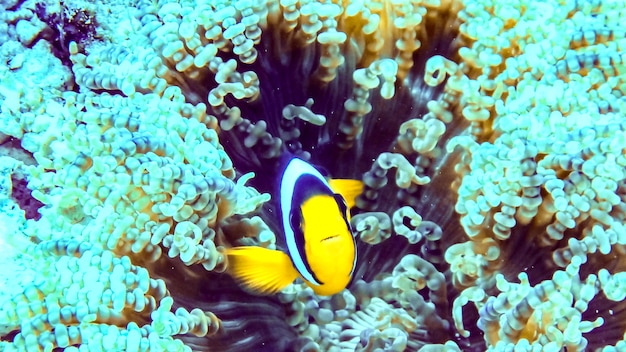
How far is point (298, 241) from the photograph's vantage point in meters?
1.32

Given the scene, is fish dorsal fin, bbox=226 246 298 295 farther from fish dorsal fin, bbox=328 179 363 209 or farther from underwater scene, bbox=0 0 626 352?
fish dorsal fin, bbox=328 179 363 209

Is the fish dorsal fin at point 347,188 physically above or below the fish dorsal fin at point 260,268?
above

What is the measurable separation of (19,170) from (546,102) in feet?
5.25

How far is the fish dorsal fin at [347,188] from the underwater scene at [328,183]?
1cm

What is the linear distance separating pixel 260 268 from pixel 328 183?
0.27 metres

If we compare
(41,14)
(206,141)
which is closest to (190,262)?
(206,141)

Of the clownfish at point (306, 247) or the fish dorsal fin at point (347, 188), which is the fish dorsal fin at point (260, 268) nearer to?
the clownfish at point (306, 247)

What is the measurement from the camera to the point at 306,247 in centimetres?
129

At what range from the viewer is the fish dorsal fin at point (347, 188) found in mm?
1521

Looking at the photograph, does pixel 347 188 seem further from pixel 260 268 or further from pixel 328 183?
pixel 260 268

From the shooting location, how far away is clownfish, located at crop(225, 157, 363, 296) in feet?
4.15

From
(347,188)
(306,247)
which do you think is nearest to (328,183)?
(347,188)

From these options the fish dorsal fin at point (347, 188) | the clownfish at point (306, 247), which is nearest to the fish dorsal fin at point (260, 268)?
the clownfish at point (306, 247)

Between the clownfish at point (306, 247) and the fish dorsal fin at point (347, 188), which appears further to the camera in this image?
the fish dorsal fin at point (347, 188)
